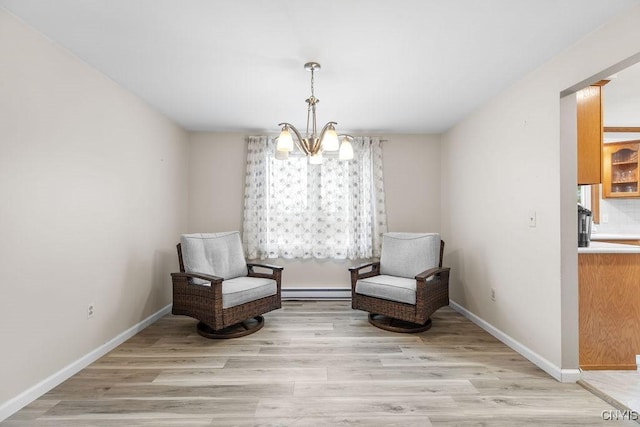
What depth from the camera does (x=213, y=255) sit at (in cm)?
323

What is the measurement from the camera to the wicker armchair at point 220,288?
2.73 m

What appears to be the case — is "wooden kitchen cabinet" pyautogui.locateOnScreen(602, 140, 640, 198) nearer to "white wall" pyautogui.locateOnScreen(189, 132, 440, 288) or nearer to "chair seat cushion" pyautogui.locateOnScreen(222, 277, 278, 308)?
"white wall" pyautogui.locateOnScreen(189, 132, 440, 288)

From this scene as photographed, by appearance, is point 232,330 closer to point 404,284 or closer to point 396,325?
point 396,325

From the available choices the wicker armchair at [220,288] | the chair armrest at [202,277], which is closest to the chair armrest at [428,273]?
the wicker armchair at [220,288]

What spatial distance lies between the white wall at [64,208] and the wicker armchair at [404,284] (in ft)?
7.46

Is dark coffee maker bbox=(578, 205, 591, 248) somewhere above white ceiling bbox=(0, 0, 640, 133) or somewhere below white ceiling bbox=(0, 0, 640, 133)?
below

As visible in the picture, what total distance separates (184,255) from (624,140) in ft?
18.7

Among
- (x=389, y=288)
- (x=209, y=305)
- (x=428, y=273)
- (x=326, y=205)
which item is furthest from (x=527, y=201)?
(x=209, y=305)

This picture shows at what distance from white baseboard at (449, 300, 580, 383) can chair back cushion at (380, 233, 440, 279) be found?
733mm

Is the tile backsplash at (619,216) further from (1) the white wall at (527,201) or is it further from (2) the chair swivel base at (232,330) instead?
(2) the chair swivel base at (232,330)

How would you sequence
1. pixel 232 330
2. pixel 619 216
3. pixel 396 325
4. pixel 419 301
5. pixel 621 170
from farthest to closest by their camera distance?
pixel 619 216
pixel 621 170
pixel 396 325
pixel 232 330
pixel 419 301

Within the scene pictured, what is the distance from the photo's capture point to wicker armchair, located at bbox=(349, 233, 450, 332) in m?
2.90

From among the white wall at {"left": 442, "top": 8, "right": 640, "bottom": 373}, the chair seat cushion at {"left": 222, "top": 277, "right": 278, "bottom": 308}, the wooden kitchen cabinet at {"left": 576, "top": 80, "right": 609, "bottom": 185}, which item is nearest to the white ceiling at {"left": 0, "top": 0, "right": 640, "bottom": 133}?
the white wall at {"left": 442, "top": 8, "right": 640, "bottom": 373}

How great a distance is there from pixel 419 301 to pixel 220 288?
6.13ft
